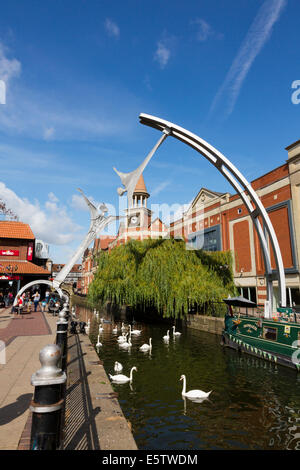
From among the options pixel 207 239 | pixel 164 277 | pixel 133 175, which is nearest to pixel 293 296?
pixel 164 277

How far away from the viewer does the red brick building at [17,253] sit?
33094mm

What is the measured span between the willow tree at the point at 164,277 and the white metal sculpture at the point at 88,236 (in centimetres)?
289

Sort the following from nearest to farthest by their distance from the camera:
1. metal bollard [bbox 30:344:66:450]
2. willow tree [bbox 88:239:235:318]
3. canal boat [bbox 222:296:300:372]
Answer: metal bollard [bbox 30:344:66:450] → canal boat [bbox 222:296:300:372] → willow tree [bbox 88:239:235:318]

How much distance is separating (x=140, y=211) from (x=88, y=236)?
29598 millimetres

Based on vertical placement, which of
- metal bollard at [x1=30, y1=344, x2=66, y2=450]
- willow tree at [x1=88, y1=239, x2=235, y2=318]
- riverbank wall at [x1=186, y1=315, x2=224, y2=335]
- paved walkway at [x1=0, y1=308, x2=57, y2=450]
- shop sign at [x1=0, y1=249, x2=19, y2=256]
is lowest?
riverbank wall at [x1=186, y1=315, x2=224, y2=335]

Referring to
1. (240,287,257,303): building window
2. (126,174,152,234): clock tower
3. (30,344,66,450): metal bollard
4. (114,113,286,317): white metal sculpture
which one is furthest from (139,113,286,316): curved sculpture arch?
(126,174,152,234): clock tower

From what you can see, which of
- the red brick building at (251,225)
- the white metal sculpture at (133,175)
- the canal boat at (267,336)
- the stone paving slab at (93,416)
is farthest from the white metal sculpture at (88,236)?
the stone paving slab at (93,416)

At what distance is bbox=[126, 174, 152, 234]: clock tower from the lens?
53.3 m

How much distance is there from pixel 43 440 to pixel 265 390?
790cm

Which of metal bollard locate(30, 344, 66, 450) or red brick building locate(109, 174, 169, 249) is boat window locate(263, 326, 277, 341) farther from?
red brick building locate(109, 174, 169, 249)

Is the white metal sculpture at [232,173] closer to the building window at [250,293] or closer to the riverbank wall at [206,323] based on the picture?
the riverbank wall at [206,323]

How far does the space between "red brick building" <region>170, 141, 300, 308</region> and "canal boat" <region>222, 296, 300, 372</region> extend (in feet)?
29.6

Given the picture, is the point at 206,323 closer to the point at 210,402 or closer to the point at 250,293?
the point at 250,293

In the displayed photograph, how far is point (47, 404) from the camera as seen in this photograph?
2.41m
